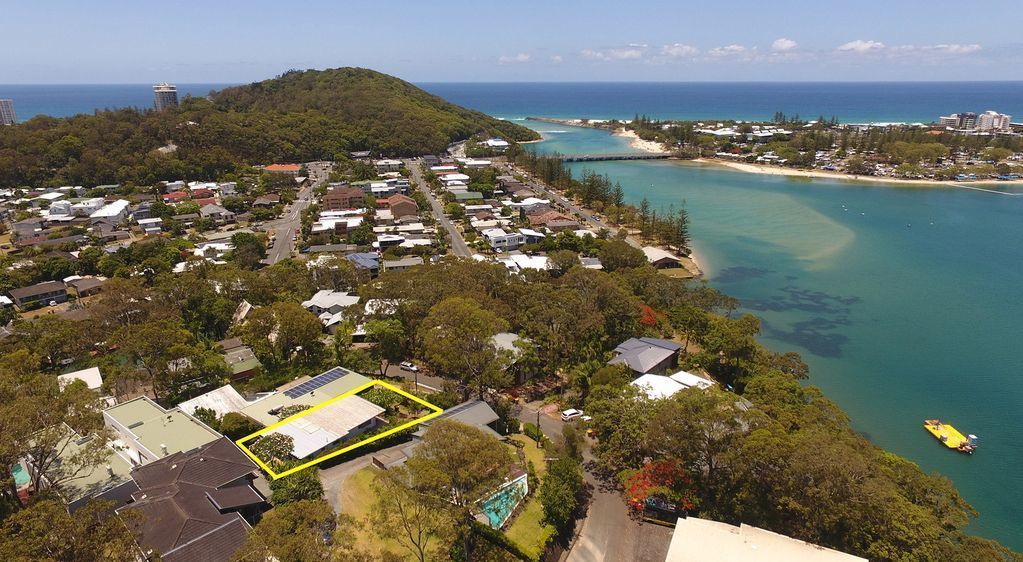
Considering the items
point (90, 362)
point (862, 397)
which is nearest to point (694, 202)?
point (862, 397)

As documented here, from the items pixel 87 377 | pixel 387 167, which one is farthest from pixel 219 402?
pixel 387 167

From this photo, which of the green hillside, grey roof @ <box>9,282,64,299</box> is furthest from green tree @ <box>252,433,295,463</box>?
the green hillside

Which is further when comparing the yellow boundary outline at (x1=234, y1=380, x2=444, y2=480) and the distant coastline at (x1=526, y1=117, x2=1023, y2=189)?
the distant coastline at (x1=526, y1=117, x2=1023, y2=189)

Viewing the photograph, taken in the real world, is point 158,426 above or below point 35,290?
above

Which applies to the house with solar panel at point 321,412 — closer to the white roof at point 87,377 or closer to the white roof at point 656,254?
the white roof at point 87,377

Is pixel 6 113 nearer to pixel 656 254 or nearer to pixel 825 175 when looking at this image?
pixel 656 254

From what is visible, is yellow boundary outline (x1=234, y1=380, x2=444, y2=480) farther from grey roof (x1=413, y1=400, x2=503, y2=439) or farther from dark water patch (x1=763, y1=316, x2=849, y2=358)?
dark water patch (x1=763, y1=316, x2=849, y2=358)
